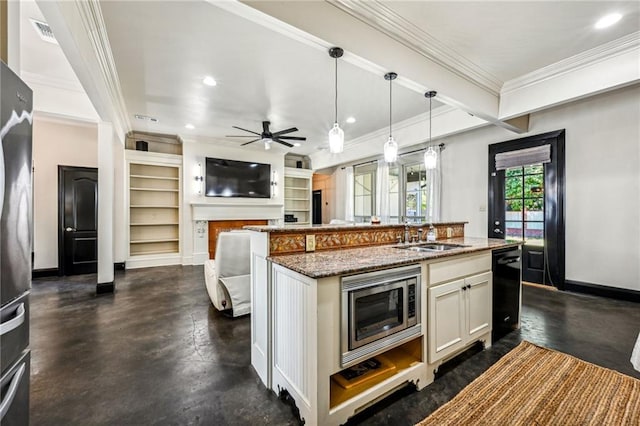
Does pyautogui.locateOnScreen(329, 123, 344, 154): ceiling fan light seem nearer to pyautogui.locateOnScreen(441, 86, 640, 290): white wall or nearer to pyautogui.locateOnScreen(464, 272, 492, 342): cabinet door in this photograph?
pyautogui.locateOnScreen(464, 272, 492, 342): cabinet door

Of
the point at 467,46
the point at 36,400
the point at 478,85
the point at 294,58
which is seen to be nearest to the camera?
the point at 36,400

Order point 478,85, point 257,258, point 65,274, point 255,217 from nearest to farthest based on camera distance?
point 257,258 < point 478,85 < point 65,274 < point 255,217

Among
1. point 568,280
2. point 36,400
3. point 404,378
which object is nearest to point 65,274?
point 36,400

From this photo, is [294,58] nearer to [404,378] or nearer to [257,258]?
[257,258]

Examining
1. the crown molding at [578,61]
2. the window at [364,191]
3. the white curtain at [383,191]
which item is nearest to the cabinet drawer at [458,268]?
the crown molding at [578,61]

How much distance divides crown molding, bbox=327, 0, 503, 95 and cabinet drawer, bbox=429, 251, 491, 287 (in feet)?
6.98

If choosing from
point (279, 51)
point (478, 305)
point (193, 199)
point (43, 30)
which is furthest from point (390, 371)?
point (193, 199)

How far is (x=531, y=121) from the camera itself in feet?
14.1

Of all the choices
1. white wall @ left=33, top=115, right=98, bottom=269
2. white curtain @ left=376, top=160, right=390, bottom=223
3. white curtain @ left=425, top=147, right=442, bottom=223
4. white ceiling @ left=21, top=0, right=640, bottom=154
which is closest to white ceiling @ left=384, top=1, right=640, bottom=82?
white ceiling @ left=21, top=0, right=640, bottom=154

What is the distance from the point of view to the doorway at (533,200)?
400cm

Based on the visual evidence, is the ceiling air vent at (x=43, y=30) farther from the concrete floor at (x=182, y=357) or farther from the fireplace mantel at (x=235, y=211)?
the fireplace mantel at (x=235, y=211)

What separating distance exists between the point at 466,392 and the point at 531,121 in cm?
440

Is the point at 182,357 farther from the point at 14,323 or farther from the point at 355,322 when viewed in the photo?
the point at 355,322

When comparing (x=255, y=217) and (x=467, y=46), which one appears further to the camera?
(x=255, y=217)
